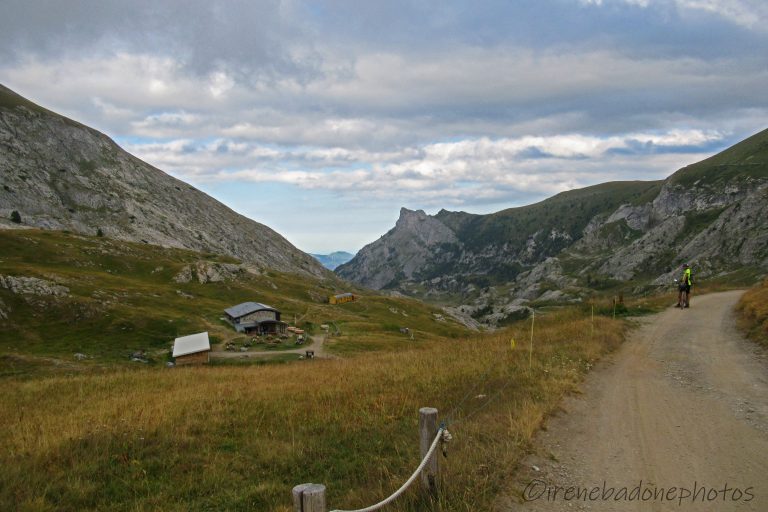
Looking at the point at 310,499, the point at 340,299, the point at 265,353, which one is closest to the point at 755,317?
the point at 310,499

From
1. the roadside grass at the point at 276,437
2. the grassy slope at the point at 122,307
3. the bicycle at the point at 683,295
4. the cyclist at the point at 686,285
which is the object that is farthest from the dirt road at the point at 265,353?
the roadside grass at the point at 276,437

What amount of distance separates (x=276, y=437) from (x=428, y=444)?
5828 mm

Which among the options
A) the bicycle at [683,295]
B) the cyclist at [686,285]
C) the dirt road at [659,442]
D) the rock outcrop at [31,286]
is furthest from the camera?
the rock outcrop at [31,286]

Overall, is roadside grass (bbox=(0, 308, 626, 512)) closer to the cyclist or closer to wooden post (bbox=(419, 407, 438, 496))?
wooden post (bbox=(419, 407, 438, 496))

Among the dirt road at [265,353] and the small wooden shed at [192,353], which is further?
the dirt road at [265,353]

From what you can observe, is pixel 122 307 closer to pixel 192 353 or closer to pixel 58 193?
pixel 192 353

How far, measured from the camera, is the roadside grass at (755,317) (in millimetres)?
21125

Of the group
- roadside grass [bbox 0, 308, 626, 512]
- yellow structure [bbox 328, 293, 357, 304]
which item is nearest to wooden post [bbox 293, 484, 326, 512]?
roadside grass [bbox 0, 308, 626, 512]

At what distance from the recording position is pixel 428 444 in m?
7.47

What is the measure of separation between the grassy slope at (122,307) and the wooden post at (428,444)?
52.4 metres

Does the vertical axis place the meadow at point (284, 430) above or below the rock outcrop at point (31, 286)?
below

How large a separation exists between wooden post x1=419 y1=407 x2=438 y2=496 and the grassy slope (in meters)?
52.4

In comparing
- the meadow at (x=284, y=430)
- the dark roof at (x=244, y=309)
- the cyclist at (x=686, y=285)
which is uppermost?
the cyclist at (x=686, y=285)

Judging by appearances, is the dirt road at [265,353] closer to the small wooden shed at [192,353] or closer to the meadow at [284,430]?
the small wooden shed at [192,353]
